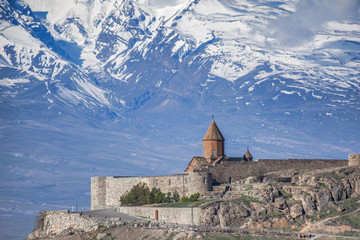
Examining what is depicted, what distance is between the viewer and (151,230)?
60.2m

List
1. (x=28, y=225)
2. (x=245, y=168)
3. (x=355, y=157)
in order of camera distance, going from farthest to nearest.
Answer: (x=28, y=225) → (x=245, y=168) → (x=355, y=157)

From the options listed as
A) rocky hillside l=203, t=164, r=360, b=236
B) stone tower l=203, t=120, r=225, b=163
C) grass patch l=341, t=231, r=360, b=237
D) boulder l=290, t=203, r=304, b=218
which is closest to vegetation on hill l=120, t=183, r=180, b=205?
rocky hillside l=203, t=164, r=360, b=236

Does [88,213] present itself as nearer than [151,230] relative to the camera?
No

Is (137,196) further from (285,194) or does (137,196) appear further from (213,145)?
(285,194)

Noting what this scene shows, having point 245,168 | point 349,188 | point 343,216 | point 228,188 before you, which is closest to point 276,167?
point 245,168

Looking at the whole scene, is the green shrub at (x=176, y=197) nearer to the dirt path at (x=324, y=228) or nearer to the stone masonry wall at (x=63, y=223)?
the stone masonry wall at (x=63, y=223)

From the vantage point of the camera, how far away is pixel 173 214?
213 ft

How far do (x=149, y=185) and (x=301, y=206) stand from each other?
24035mm

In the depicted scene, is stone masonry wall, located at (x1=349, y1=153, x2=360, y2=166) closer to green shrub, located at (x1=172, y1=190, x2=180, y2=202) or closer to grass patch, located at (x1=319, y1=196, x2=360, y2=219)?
grass patch, located at (x1=319, y1=196, x2=360, y2=219)

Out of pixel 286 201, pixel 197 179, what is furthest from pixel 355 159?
pixel 197 179

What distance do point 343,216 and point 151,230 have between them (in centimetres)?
1560

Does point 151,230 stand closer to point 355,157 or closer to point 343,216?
point 343,216

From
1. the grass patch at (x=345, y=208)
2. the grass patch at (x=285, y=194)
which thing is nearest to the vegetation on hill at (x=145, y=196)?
the grass patch at (x=285, y=194)

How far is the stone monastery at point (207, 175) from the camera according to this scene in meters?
75.2
